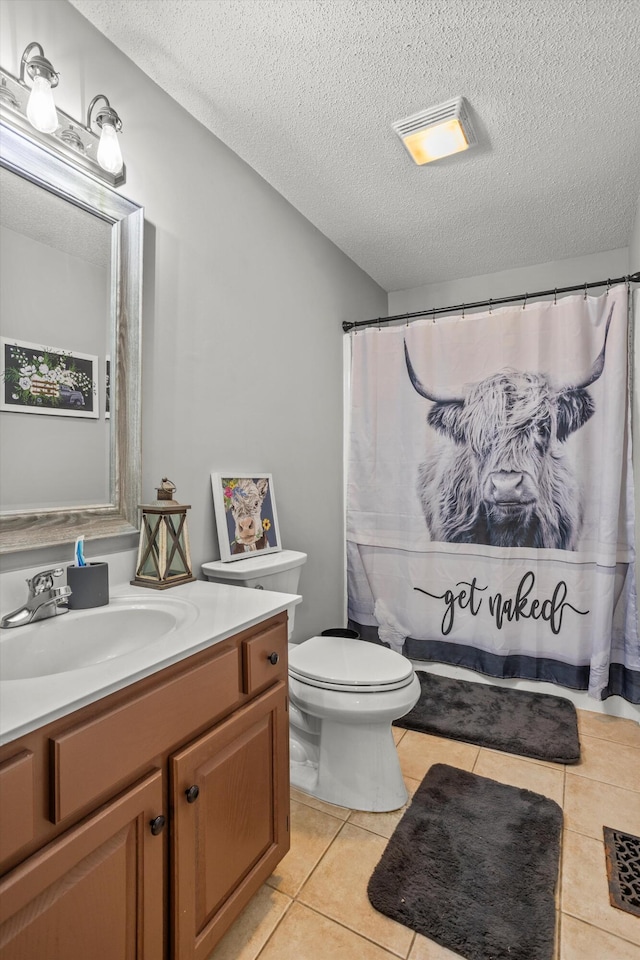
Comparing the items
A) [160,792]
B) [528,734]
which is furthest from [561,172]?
[160,792]

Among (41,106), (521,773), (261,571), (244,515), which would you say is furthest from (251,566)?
(41,106)

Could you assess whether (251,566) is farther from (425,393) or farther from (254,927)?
(425,393)

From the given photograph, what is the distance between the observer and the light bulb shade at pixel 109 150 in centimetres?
134

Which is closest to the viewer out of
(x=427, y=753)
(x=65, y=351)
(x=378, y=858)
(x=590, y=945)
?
(x=590, y=945)

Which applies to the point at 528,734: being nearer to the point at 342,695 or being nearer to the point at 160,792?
the point at 342,695

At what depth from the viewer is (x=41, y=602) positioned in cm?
113

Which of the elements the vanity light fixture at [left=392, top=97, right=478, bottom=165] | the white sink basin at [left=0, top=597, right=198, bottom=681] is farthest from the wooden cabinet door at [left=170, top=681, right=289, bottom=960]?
the vanity light fixture at [left=392, top=97, right=478, bottom=165]

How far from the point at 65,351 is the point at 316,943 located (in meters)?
1.61

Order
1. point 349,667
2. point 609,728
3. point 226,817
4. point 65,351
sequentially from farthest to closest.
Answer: point 609,728
point 349,667
point 65,351
point 226,817

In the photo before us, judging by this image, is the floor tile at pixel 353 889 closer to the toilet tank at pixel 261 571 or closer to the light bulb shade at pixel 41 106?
the toilet tank at pixel 261 571

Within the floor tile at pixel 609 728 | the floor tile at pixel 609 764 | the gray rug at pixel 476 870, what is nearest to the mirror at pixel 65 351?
the gray rug at pixel 476 870

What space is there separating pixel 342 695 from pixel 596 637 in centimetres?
133

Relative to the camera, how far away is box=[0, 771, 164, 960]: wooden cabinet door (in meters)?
0.71

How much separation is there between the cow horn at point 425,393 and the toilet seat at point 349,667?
1331 mm
